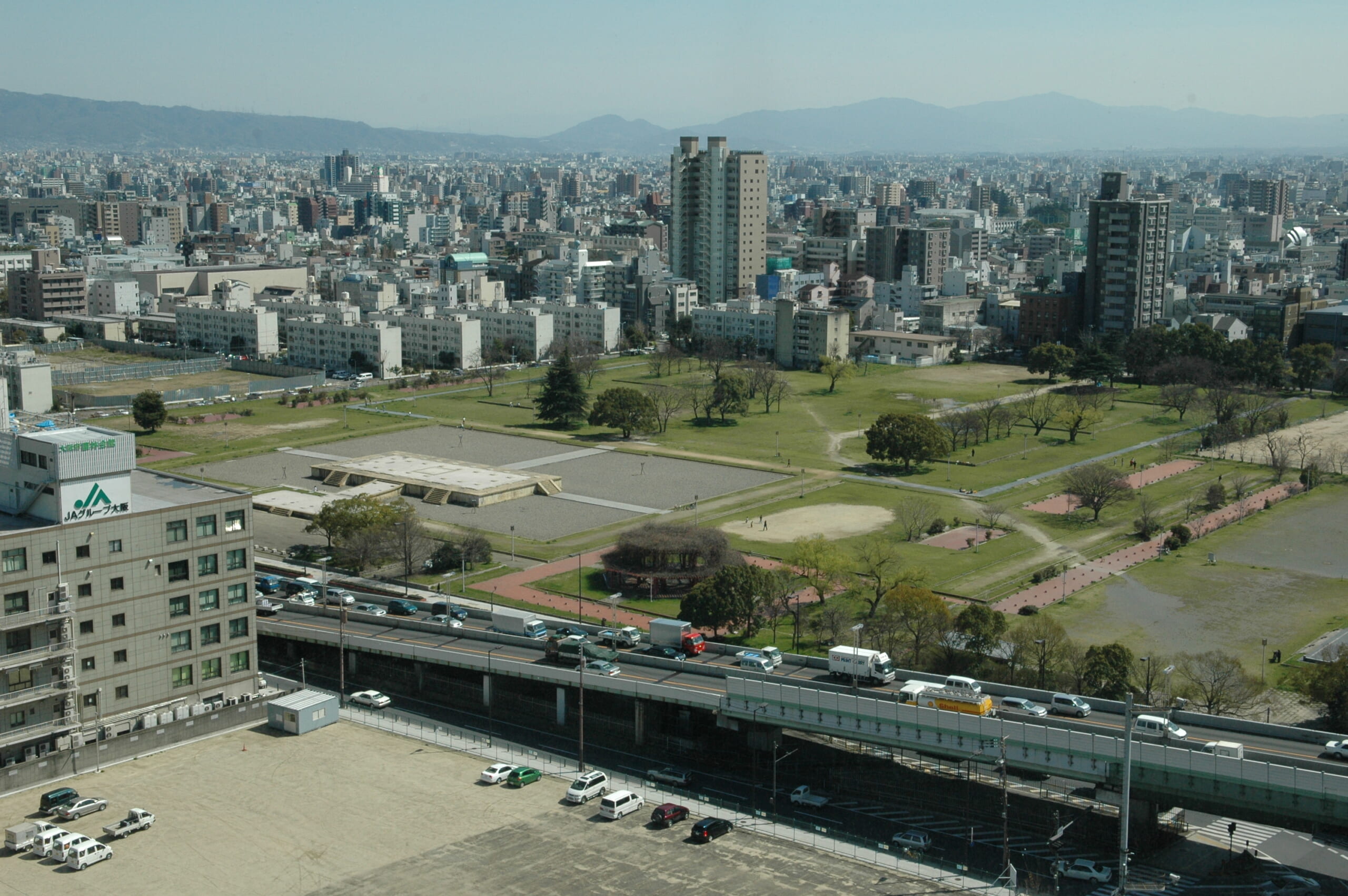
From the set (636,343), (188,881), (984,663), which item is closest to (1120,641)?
(984,663)

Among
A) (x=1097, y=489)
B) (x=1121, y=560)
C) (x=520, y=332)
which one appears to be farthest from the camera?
(x=520, y=332)

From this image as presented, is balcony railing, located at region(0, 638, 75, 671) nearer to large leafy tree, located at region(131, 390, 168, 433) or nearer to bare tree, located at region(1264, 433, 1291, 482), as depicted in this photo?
large leafy tree, located at region(131, 390, 168, 433)

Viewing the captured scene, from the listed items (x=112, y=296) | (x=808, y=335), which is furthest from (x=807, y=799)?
(x=112, y=296)

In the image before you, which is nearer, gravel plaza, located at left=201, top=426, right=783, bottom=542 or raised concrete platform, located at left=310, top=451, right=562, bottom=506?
gravel plaza, located at left=201, top=426, right=783, bottom=542

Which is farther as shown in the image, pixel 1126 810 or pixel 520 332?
pixel 520 332

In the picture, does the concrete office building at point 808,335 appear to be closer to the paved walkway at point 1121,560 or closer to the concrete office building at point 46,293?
the paved walkway at point 1121,560

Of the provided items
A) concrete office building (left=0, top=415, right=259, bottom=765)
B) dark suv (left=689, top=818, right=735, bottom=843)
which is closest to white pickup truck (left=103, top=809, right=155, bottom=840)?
concrete office building (left=0, top=415, right=259, bottom=765)

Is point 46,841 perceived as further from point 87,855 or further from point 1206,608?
point 1206,608
